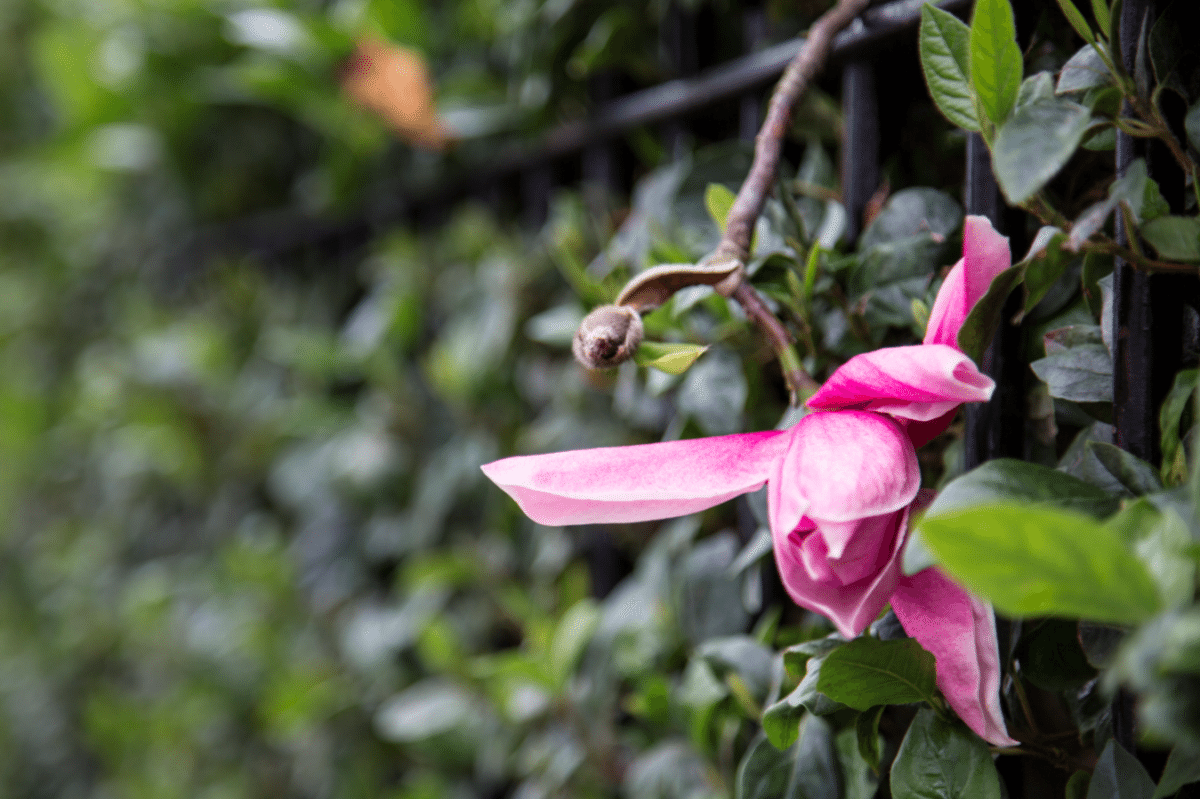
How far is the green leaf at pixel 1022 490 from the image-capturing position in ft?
1.03

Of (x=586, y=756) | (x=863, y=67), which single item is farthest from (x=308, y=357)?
(x=863, y=67)

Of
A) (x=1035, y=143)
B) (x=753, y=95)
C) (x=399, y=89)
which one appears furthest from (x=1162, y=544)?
(x=399, y=89)

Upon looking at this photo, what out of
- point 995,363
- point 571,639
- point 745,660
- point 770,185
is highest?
point 770,185

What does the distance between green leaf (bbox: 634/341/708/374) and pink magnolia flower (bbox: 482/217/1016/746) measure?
45 mm

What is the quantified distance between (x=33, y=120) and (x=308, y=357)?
1.71m

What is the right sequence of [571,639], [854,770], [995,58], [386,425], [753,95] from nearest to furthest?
[995,58] < [854,770] < [753,95] < [571,639] < [386,425]

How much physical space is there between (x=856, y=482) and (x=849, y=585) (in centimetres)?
6

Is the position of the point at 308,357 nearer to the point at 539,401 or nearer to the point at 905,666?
the point at 539,401

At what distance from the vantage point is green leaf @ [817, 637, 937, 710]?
0.36 meters

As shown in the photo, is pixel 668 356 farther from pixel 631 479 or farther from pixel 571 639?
pixel 571 639

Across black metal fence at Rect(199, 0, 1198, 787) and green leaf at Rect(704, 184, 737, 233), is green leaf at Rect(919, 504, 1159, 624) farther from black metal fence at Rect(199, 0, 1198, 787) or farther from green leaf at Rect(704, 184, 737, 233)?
green leaf at Rect(704, 184, 737, 233)

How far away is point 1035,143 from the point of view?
31 cm

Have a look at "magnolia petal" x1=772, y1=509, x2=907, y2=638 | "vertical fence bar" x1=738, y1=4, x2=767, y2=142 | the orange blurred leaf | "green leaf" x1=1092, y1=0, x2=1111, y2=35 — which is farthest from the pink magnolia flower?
the orange blurred leaf

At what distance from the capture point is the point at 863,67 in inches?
20.1
